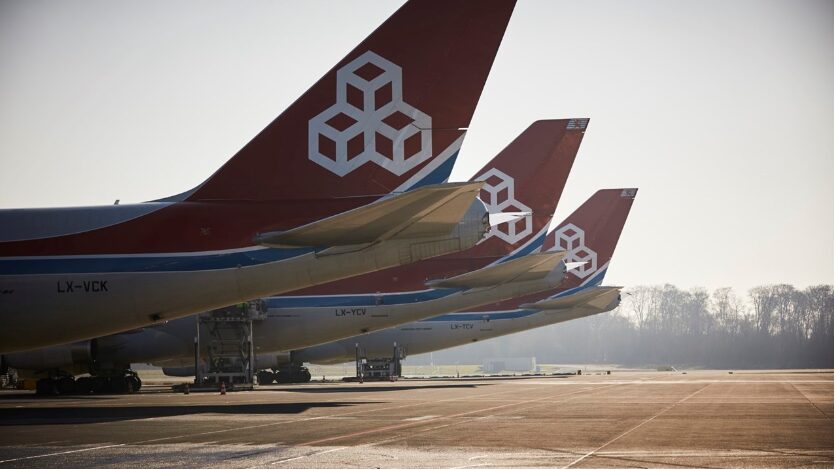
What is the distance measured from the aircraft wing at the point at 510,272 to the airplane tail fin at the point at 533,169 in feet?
5.87

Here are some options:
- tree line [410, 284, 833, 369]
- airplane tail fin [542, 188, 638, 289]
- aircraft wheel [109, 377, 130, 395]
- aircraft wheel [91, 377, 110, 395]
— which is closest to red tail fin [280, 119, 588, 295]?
aircraft wheel [109, 377, 130, 395]

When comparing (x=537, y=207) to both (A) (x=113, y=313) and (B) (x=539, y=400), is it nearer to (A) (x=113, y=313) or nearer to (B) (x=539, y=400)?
(B) (x=539, y=400)

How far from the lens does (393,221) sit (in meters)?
18.1

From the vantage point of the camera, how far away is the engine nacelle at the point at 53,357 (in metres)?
34.5

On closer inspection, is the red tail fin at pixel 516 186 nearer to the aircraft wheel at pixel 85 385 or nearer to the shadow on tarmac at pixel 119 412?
the aircraft wheel at pixel 85 385

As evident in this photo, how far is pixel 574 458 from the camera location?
13.1m

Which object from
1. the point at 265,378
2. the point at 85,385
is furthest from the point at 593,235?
the point at 85,385

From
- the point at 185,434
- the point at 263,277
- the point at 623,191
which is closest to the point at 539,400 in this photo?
the point at 263,277

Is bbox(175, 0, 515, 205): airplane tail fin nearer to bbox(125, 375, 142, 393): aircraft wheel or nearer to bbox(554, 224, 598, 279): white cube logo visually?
bbox(125, 375, 142, 393): aircraft wheel

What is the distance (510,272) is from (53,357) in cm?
1622

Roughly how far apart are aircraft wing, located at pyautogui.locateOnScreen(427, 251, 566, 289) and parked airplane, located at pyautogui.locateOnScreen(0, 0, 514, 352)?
11825mm

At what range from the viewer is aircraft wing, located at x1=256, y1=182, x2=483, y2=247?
54.5 ft

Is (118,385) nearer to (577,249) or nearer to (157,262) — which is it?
(157,262)

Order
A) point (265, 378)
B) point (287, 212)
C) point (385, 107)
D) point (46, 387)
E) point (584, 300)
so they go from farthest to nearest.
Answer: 1. point (584, 300)
2. point (265, 378)
3. point (46, 387)
4. point (385, 107)
5. point (287, 212)
